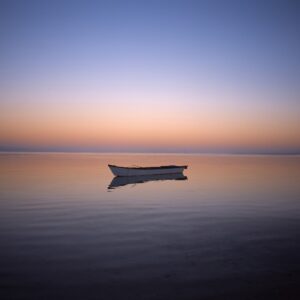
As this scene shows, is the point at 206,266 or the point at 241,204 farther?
the point at 241,204

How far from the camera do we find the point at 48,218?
22.5 metres

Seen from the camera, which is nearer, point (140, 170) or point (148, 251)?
point (148, 251)

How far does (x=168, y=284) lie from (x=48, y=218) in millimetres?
14284

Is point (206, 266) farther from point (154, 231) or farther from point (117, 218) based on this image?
point (117, 218)

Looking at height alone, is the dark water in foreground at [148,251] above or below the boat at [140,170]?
below

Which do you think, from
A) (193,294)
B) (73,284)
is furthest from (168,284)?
(73,284)

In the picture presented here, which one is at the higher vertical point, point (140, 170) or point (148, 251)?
point (140, 170)

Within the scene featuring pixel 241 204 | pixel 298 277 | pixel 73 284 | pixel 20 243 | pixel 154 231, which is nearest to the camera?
pixel 73 284

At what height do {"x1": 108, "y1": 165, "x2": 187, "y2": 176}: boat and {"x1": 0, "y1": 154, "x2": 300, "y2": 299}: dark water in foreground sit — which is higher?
{"x1": 108, "y1": 165, "x2": 187, "y2": 176}: boat

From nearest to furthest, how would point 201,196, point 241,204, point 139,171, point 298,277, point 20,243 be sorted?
point 298,277, point 20,243, point 241,204, point 201,196, point 139,171

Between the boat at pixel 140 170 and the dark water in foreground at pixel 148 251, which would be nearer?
the dark water in foreground at pixel 148 251

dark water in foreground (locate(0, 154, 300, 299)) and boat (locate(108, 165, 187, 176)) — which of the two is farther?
boat (locate(108, 165, 187, 176))

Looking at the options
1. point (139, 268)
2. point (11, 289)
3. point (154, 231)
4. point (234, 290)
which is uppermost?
point (154, 231)

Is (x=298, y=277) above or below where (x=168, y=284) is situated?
above
